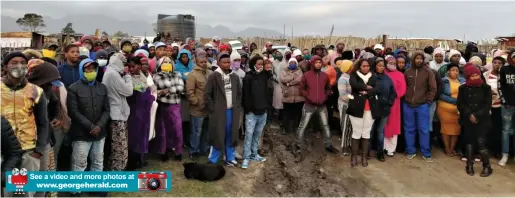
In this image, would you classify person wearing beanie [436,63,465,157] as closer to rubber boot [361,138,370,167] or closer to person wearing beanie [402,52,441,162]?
person wearing beanie [402,52,441,162]

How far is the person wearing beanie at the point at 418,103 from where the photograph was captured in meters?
6.27

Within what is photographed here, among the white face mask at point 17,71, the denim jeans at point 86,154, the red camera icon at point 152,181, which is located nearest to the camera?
the white face mask at point 17,71

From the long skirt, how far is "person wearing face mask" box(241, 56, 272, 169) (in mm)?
1030

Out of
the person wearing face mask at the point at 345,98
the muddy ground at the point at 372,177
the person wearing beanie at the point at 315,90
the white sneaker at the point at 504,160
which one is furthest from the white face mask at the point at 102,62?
the white sneaker at the point at 504,160

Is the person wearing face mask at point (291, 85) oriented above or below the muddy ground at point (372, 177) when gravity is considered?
above

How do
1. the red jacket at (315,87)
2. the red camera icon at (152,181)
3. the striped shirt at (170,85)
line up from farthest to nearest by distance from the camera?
the red jacket at (315,87) < the striped shirt at (170,85) < the red camera icon at (152,181)

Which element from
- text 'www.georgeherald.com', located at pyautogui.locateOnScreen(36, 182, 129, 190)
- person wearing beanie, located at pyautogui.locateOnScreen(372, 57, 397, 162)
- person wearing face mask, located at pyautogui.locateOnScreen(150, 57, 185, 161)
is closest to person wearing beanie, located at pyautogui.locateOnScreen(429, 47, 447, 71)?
person wearing beanie, located at pyautogui.locateOnScreen(372, 57, 397, 162)

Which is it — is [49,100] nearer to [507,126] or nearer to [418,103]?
[418,103]

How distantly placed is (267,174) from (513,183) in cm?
351

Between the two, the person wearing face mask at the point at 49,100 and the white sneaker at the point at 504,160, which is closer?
the person wearing face mask at the point at 49,100

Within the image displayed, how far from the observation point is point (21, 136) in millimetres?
3346

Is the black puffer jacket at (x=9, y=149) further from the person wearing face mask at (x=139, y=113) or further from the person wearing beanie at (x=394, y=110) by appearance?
the person wearing beanie at (x=394, y=110)

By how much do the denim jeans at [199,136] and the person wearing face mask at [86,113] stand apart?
1828mm

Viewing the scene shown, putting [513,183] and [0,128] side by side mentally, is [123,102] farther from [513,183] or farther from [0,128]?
[513,183]
